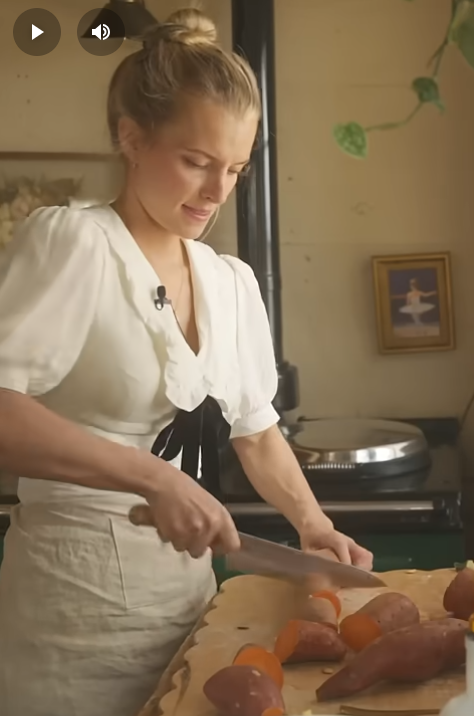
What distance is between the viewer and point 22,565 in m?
1.01

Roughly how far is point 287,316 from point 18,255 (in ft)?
3.73

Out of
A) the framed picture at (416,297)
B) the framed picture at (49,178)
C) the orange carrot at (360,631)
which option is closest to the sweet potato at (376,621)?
the orange carrot at (360,631)

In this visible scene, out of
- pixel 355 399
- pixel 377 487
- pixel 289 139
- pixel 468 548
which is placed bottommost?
pixel 468 548

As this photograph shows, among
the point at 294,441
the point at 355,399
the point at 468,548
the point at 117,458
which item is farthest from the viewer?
the point at 355,399

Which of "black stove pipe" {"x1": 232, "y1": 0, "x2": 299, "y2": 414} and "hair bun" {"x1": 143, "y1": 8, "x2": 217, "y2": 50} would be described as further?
"black stove pipe" {"x1": 232, "y1": 0, "x2": 299, "y2": 414}

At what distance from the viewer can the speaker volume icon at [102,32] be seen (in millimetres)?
1962

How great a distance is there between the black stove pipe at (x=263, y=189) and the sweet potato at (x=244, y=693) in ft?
3.75

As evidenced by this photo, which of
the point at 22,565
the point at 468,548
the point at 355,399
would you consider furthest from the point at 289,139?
the point at 22,565

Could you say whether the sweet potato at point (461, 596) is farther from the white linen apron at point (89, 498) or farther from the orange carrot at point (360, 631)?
the white linen apron at point (89, 498)

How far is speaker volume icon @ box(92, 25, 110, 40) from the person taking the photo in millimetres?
1962

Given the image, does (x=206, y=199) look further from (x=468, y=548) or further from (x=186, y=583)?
(x=468, y=548)
